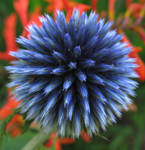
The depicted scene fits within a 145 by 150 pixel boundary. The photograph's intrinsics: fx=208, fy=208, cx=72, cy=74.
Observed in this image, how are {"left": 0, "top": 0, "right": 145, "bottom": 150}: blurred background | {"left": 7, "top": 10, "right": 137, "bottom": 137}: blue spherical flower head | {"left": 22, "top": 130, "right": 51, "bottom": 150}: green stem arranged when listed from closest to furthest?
{"left": 7, "top": 10, "right": 137, "bottom": 137}: blue spherical flower head, {"left": 22, "top": 130, "right": 51, "bottom": 150}: green stem, {"left": 0, "top": 0, "right": 145, "bottom": 150}: blurred background

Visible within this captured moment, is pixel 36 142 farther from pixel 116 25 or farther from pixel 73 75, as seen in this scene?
pixel 116 25

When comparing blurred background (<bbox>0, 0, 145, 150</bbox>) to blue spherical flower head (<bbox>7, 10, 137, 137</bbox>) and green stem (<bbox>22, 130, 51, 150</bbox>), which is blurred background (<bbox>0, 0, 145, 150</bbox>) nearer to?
green stem (<bbox>22, 130, 51, 150</bbox>)

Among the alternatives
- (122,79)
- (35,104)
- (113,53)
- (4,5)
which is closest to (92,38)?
(113,53)

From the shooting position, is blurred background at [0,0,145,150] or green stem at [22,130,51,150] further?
blurred background at [0,0,145,150]

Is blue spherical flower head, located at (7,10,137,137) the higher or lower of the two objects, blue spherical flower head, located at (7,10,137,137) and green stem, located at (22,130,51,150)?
the higher

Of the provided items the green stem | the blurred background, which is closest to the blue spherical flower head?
the green stem

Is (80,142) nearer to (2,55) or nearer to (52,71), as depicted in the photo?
(2,55)
